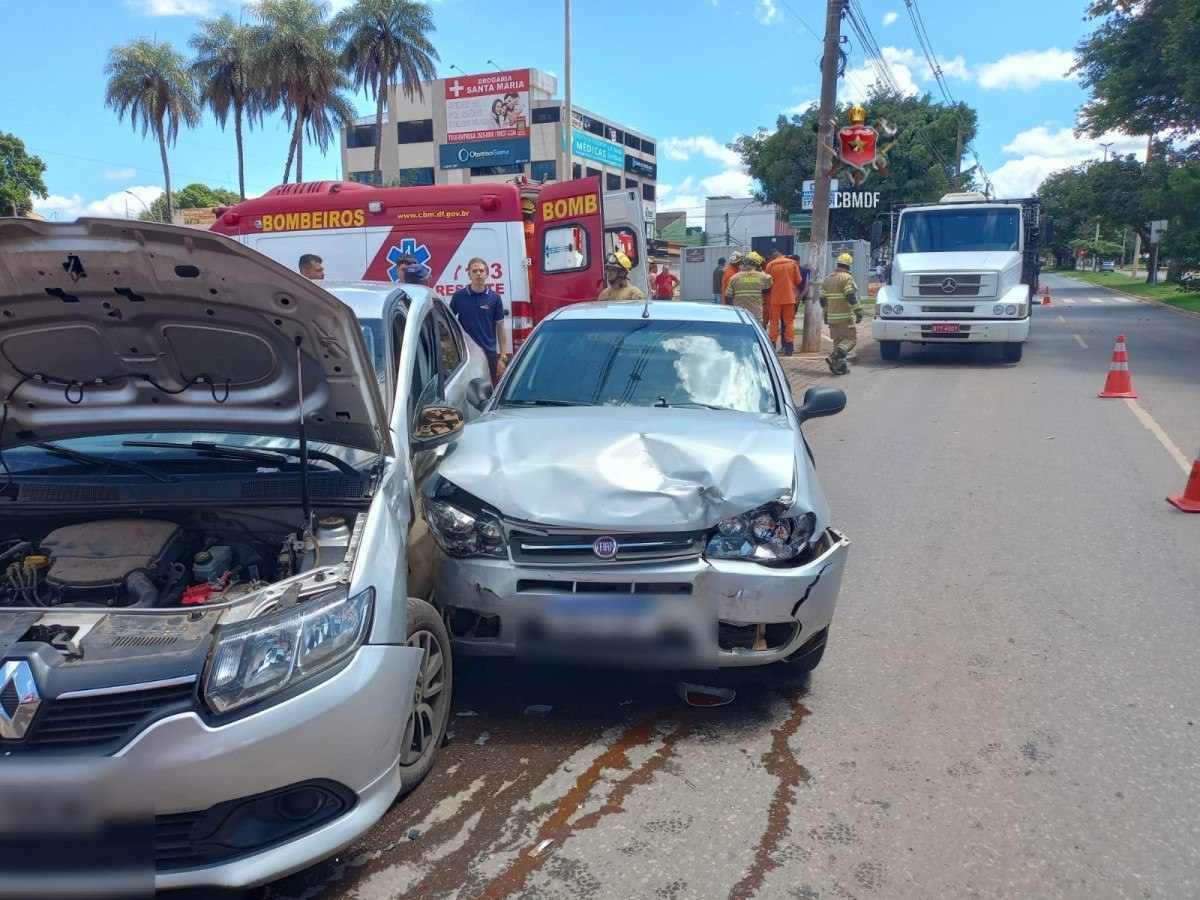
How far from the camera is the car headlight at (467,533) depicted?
12.9 feet

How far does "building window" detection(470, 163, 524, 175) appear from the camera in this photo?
220ft

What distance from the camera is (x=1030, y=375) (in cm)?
1541

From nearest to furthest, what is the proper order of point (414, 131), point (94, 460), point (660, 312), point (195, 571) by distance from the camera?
point (195, 571) → point (94, 460) → point (660, 312) → point (414, 131)

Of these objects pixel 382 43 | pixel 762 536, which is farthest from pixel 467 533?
pixel 382 43

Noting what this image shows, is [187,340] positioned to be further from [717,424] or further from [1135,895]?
[1135,895]

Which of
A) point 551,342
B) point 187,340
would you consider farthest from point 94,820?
point 551,342

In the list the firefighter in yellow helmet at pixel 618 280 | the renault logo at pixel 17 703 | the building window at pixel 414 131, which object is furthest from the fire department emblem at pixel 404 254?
the building window at pixel 414 131

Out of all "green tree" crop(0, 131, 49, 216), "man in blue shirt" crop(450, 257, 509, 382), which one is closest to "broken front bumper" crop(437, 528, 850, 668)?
"man in blue shirt" crop(450, 257, 509, 382)

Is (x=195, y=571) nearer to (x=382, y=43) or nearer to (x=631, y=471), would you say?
(x=631, y=471)

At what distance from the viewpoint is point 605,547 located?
382 cm

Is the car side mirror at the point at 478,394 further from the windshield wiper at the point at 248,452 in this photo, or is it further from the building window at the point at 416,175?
the building window at the point at 416,175

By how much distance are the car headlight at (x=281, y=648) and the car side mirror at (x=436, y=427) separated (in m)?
1.23

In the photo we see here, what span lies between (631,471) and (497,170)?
6692 centimetres

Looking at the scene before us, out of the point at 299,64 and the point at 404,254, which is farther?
the point at 299,64
